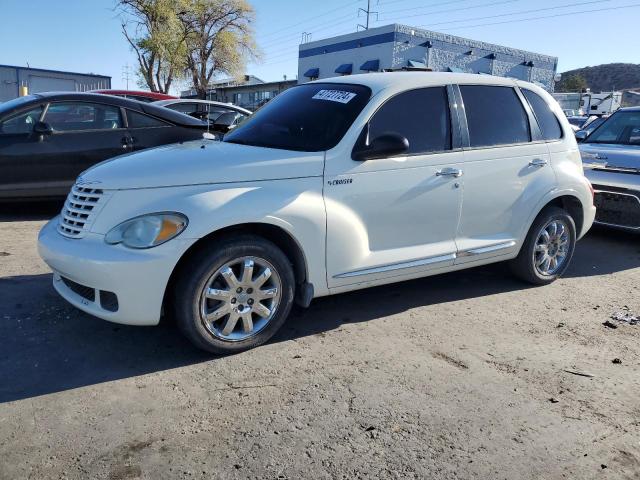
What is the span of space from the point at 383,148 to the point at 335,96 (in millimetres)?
726

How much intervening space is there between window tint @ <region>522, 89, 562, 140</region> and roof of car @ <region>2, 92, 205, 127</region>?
4.59 m

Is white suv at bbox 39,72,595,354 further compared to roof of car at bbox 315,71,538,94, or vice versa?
roof of car at bbox 315,71,538,94

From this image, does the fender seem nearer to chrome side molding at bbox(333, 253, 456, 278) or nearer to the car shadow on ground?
the car shadow on ground

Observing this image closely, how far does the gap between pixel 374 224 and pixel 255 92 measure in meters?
54.7

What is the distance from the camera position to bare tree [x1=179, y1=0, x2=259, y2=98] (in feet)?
127

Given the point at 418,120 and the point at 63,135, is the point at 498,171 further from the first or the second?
the point at 63,135

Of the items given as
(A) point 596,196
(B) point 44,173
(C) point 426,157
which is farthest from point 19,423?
(A) point 596,196

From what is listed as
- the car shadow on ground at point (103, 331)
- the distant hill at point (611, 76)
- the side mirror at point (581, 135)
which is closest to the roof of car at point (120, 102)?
the car shadow on ground at point (103, 331)

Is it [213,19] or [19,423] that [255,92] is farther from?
[19,423]

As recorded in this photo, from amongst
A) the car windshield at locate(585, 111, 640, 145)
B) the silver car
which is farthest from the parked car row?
the car windshield at locate(585, 111, 640, 145)

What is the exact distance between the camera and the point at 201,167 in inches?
136

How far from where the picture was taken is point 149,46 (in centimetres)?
3706

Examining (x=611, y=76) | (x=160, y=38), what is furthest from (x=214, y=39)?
(x=611, y=76)

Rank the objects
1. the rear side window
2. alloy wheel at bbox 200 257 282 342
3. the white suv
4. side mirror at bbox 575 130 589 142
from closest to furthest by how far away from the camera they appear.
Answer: the white suv < alloy wheel at bbox 200 257 282 342 < the rear side window < side mirror at bbox 575 130 589 142
